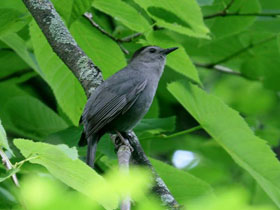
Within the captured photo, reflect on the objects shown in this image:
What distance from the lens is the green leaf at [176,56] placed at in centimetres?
304

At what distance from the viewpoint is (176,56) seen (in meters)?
3.13

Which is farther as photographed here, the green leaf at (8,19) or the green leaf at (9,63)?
the green leaf at (9,63)

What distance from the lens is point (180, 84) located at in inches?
109

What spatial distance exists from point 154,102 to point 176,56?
103 centimetres

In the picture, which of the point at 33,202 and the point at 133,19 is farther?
the point at 133,19

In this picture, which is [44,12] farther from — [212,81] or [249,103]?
[212,81]

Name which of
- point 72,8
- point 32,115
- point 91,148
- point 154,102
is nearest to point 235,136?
point 91,148

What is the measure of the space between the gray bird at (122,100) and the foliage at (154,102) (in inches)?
4.1

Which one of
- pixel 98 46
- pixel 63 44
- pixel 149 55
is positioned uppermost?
pixel 63 44

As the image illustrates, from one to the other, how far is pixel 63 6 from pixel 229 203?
2295 millimetres

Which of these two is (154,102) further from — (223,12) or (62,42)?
(62,42)

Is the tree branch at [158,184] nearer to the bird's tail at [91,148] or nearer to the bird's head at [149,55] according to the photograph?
the bird's tail at [91,148]

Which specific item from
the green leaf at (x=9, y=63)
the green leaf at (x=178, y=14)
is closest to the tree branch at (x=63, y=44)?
the green leaf at (x=178, y=14)

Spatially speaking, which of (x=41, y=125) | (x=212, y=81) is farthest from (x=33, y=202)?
(x=212, y=81)
